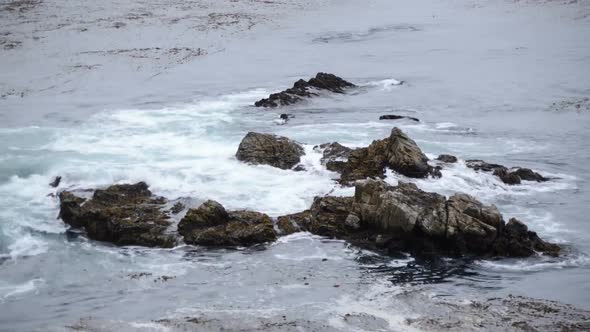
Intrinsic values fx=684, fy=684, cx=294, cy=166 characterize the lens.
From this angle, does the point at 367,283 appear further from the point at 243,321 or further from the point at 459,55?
the point at 459,55

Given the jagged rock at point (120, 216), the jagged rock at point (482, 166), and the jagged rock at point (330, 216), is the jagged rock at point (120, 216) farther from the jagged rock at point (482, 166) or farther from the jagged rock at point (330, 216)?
the jagged rock at point (482, 166)

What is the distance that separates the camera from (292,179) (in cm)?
2169

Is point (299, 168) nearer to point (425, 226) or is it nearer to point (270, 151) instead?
point (270, 151)

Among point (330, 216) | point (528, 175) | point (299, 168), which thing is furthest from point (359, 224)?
point (528, 175)

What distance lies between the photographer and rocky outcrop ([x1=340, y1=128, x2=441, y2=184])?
70.6 ft

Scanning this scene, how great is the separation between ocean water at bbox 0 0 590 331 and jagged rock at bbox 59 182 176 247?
417 millimetres

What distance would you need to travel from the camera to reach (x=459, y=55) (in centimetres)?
4397

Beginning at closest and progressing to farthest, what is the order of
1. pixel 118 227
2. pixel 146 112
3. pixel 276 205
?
pixel 118 227, pixel 276 205, pixel 146 112

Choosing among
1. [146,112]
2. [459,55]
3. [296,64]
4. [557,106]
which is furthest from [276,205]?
[459,55]

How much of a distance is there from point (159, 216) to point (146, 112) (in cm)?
1268

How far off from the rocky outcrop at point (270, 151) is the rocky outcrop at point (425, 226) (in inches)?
177

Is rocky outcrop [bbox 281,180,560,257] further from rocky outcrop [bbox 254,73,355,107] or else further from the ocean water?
rocky outcrop [bbox 254,73,355,107]

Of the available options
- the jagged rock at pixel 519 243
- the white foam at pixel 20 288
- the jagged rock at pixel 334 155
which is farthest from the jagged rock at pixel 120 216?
the jagged rock at pixel 519 243

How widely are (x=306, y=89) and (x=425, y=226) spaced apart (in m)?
18.0
